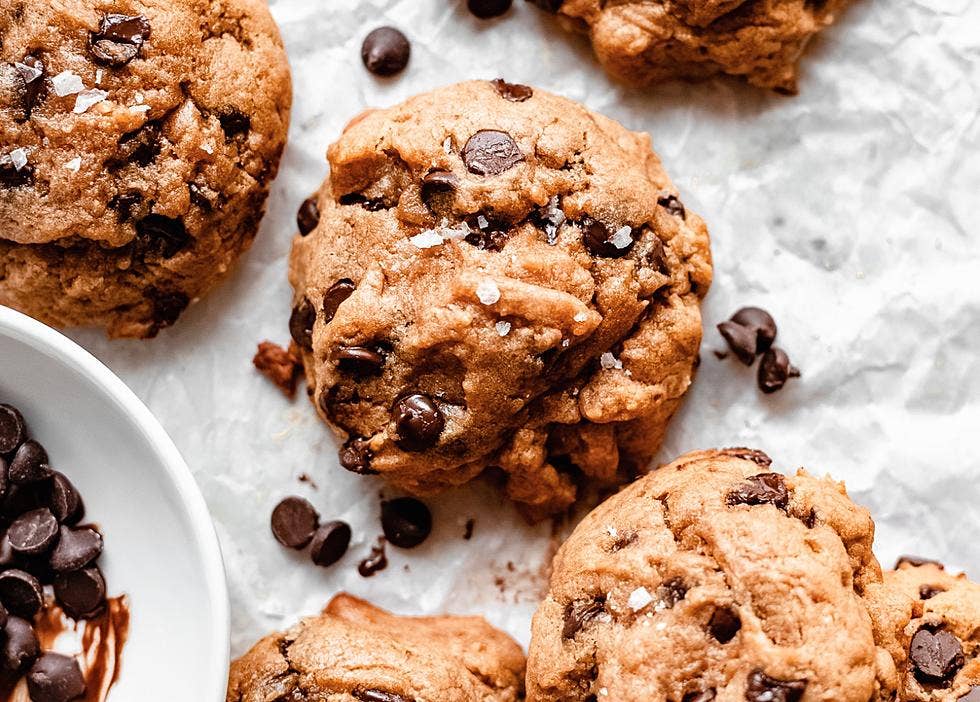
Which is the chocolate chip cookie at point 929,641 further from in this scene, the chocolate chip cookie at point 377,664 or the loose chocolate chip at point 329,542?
the loose chocolate chip at point 329,542

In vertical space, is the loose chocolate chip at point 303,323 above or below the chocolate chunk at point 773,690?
above

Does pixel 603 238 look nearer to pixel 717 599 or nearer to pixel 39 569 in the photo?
pixel 717 599

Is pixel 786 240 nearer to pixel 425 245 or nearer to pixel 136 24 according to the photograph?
pixel 425 245

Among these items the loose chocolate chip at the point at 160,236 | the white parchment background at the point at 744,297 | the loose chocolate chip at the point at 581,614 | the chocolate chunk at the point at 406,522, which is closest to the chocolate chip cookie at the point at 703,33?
the white parchment background at the point at 744,297

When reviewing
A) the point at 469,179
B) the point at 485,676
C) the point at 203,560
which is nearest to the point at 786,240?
the point at 469,179

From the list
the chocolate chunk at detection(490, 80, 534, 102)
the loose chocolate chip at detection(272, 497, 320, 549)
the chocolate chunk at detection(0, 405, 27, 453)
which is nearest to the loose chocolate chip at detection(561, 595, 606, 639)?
the loose chocolate chip at detection(272, 497, 320, 549)
